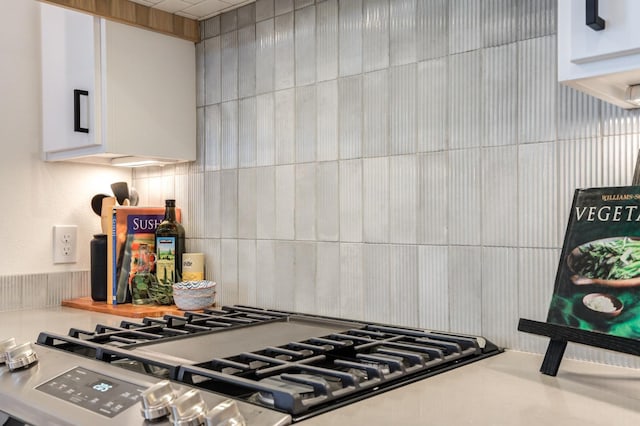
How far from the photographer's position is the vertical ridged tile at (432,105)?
1.33 meters

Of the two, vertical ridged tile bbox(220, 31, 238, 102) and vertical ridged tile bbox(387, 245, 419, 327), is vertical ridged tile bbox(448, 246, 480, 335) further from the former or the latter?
vertical ridged tile bbox(220, 31, 238, 102)

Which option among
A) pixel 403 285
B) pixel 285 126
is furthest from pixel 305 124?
Answer: pixel 403 285

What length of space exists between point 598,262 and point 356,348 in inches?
18.0

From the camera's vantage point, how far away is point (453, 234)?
51.8 inches

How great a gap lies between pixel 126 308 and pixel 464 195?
3.50 ft

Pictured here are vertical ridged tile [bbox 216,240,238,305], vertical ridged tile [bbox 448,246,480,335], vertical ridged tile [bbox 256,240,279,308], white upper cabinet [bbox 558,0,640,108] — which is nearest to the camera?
white upper cabinet [bbox 558,0,640,108]

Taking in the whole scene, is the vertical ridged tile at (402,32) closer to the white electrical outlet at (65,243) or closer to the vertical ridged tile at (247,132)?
the vertical ridged tile at (247,132)

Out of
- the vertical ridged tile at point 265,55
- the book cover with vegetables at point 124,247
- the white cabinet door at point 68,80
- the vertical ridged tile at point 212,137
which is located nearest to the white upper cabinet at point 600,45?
the vertical ridged tile at point 265,55

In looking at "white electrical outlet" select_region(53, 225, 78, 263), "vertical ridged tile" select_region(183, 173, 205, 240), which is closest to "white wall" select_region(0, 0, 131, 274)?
"white electrical outlet" select_region(53, 225, 78, 263)

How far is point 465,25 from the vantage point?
4.26ft

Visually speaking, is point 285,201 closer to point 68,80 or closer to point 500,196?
point 500,196

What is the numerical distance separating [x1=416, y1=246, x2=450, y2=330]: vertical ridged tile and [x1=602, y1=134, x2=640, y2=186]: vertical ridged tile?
37 centimetres

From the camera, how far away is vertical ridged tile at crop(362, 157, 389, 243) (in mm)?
1438

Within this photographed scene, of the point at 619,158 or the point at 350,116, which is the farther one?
the point at 350,116
